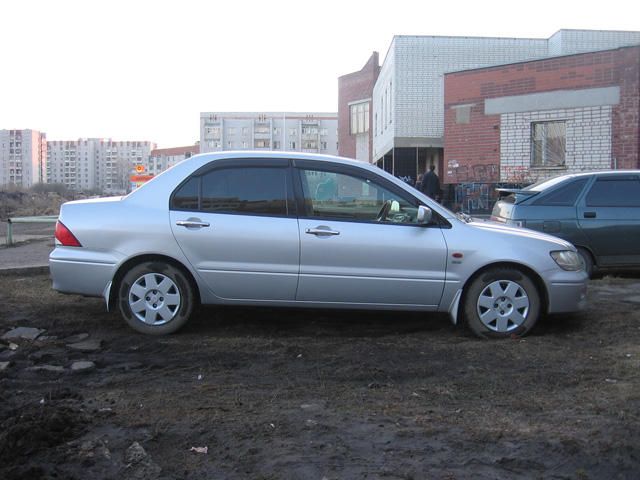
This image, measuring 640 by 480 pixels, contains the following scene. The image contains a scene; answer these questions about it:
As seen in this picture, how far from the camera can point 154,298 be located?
570cm

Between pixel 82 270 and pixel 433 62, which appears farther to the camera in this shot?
pixel 433 62

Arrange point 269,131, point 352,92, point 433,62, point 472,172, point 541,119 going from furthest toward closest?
1. point 269,131
2. point 352,92
3. point 433,62
4. point 472,172
5. point 541,119

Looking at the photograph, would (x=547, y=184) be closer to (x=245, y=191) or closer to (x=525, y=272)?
(x=525, y=272)

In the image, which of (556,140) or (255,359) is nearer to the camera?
(255,359)

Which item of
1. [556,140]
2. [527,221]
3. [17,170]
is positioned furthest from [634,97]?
[17,170]

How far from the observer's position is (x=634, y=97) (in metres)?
17.5

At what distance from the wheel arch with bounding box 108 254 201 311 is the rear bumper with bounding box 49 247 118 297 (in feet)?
0.19

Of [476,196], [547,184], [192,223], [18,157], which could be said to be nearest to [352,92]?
[476,196]

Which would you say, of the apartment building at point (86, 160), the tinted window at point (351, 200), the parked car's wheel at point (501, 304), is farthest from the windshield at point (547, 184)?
the apartment building at point (86, 160)

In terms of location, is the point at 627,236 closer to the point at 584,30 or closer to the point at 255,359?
the point at 255,359

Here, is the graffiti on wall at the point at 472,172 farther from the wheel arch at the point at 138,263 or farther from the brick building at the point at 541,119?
the wheel arch at the point at 138,263

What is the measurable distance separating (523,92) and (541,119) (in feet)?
3.23

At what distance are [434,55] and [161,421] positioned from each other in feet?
78.1

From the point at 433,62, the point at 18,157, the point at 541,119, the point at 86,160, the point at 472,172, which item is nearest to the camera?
the point at 541,119
